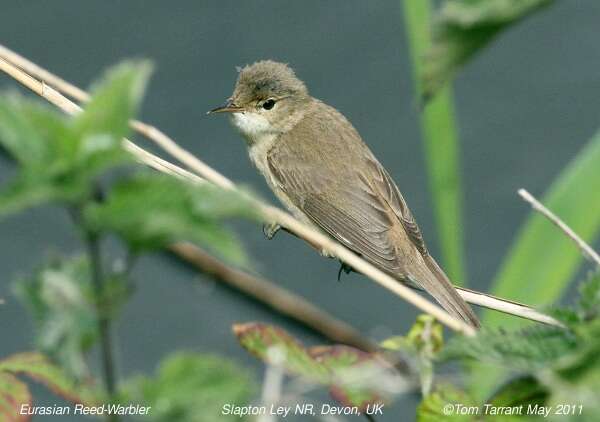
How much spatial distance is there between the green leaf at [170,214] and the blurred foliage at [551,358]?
1.29 feet

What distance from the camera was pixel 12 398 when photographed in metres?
1.71

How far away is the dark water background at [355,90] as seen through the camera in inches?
215

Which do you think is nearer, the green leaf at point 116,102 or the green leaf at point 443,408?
the green leaf at point 116,102

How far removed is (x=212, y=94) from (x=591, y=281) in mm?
4525

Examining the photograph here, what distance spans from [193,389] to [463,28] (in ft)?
1.66

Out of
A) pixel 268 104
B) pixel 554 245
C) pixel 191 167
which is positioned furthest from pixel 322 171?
pixel 191 167

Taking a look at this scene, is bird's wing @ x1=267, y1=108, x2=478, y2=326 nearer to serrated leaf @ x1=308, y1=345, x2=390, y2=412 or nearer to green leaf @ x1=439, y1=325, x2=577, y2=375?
serrated leaf @ x1=308, y1=345, x2=390, y2=412

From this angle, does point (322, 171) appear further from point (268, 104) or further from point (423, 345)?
point (423, 345)

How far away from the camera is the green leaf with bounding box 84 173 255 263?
1.05m

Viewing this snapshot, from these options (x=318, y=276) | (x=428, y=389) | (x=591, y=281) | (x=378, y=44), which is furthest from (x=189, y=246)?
(x=378, y=44)

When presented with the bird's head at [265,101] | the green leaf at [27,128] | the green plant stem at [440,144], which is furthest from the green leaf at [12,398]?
the bird's head at [265,101]

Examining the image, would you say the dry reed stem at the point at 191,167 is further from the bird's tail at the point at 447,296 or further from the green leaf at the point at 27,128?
the green leaf at the point at 27,128

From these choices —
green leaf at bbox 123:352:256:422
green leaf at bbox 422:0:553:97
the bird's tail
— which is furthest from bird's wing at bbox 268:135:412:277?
green leaf at bbox 123:352:256:422

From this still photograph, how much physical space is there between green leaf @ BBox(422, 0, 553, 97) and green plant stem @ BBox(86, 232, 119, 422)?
45 centimetres
